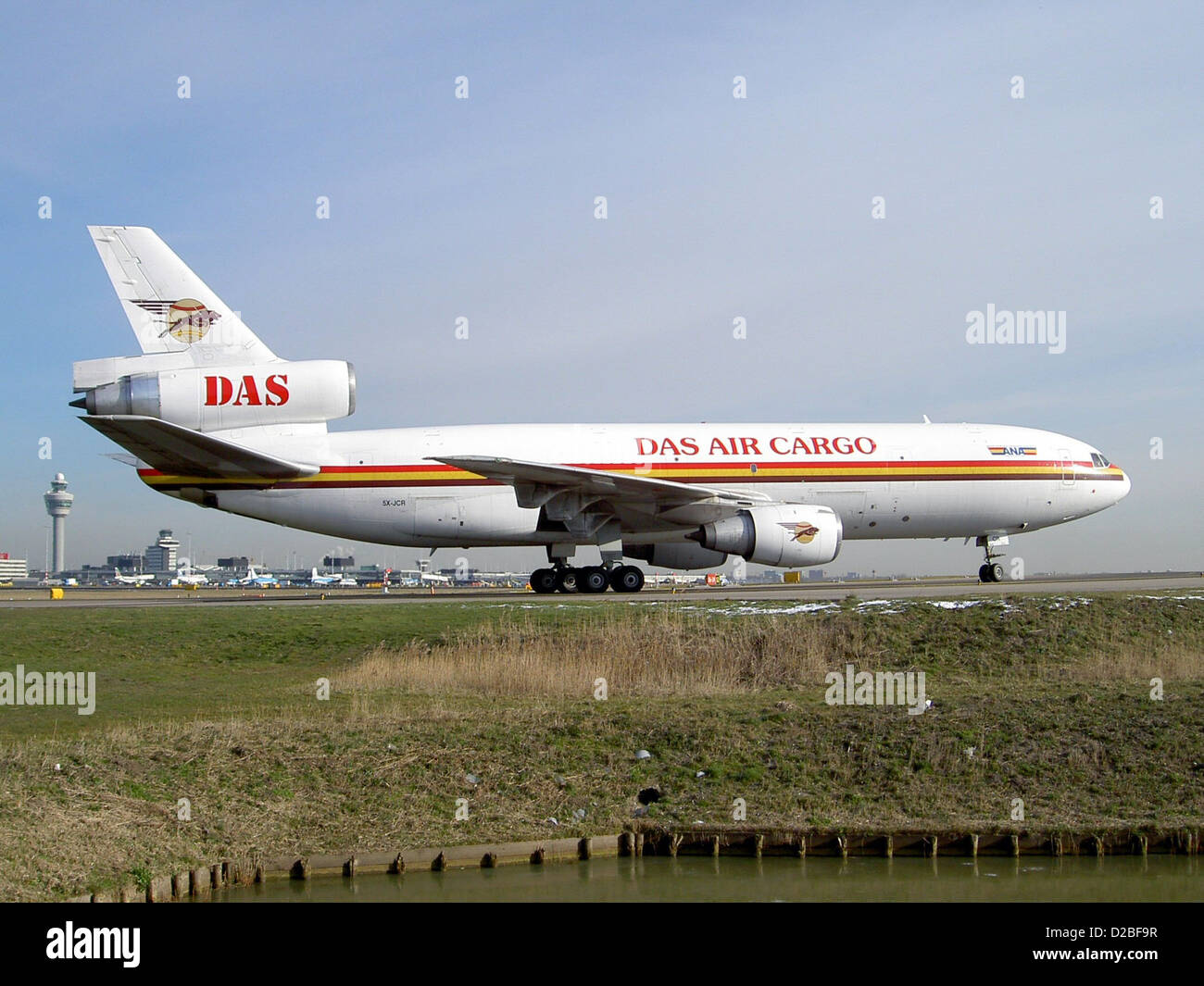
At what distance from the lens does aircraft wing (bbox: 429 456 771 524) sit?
1011 inches

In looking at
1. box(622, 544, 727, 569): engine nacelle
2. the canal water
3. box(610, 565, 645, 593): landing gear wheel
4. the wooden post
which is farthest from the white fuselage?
the wooden post

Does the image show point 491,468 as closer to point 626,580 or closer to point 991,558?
point 626,580

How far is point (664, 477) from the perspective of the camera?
93.1 feet

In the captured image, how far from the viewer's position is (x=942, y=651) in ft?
63.0

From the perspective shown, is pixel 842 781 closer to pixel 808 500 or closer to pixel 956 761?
pixel 956 761

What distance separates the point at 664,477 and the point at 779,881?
18.3 meters

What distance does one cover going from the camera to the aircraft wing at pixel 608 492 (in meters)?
25.7

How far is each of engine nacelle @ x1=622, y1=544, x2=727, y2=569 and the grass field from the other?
7.76 meters

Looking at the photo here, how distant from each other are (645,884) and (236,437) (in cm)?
2042

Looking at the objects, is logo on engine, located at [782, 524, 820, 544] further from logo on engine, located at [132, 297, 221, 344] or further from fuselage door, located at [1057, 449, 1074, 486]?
logo on engine, located at [132, 297, 221, 344]

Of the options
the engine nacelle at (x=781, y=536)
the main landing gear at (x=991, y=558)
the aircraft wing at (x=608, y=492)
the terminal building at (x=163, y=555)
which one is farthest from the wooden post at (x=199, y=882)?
the terminal building at (x=163, y=555)
